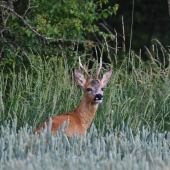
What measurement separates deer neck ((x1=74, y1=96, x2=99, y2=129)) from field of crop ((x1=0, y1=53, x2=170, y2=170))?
12 centimetres

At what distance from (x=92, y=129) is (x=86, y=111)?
1.24 metres

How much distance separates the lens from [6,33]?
8594 millimetres

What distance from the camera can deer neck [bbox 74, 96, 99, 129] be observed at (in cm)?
540

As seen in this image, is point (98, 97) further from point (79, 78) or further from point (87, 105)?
point (79, 78)

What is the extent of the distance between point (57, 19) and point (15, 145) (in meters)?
5.35

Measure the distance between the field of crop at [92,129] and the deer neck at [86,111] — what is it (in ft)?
0.40

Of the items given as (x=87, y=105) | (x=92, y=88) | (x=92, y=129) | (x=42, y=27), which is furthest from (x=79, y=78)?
(x=42, y=27)

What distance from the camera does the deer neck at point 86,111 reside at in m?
5.40

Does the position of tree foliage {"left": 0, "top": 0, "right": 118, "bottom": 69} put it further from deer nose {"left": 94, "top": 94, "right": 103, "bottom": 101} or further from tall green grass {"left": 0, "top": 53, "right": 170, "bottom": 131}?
deer nose {"left": 94, "top": 94, "right": 103, "bottom": 101}

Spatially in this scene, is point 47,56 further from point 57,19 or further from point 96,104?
point 96,104

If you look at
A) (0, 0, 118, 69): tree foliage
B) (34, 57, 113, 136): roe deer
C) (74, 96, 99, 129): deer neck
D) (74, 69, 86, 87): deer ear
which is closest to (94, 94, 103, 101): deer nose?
(34, 57, 113, 136): roe deer

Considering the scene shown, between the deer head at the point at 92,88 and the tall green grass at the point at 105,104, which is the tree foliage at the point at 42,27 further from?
the deer head at the point at 92,88

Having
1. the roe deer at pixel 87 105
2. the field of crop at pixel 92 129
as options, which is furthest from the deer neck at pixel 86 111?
the field of crop at pixel 92 129

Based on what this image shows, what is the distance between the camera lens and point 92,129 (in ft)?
14.0
